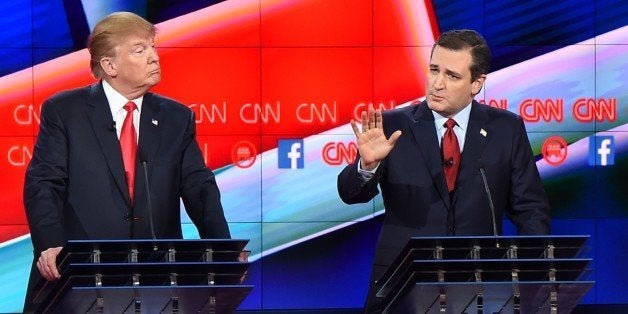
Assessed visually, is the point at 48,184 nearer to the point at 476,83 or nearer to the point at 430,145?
the point at 430,145

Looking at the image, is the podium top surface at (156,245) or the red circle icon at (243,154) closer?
the podium top surface at (156,245)

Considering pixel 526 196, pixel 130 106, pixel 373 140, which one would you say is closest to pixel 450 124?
pixel 526 196

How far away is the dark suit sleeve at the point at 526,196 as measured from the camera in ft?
13.3

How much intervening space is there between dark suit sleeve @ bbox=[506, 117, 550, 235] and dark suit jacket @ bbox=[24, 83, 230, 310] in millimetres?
977

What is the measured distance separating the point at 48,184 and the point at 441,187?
1279 mm

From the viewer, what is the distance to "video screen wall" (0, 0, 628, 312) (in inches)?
302

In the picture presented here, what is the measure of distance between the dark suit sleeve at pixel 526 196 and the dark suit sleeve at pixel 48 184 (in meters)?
1.50

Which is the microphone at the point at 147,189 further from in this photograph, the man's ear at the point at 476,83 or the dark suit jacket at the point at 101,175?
Result: the man's ear at the point at 476,83

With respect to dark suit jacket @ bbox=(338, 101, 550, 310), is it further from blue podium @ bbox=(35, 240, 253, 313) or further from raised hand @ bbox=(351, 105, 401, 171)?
blue podium @ bbox=(35, 240, 253, 313)

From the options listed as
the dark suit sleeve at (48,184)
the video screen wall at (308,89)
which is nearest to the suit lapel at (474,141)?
the dark suit sleeve at (48,184)

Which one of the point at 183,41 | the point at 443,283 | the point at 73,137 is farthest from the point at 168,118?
the point at 183,41

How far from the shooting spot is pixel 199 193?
13.9 feet

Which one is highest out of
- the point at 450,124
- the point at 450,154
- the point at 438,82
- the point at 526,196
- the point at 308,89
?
the point at 308,89

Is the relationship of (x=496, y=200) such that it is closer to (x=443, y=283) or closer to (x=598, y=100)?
(x=443, y=283)
